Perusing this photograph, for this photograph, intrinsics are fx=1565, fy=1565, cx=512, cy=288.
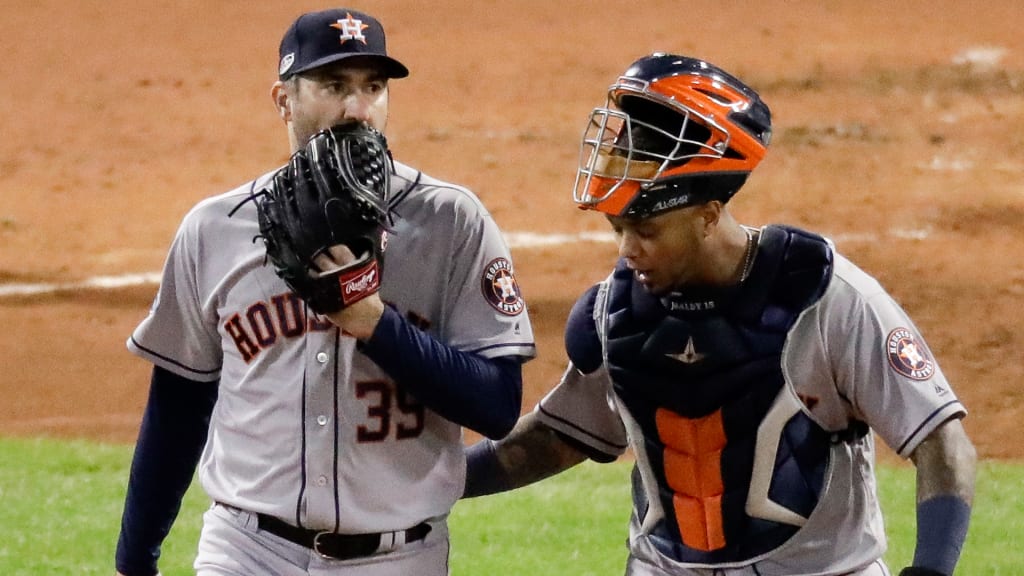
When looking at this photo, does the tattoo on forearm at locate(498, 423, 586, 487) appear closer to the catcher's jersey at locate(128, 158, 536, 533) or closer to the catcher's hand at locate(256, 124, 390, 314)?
the catcher's jersey at locate(128, 158, 536, 533)

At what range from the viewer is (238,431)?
10.2ft

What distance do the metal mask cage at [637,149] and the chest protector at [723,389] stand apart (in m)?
0.25

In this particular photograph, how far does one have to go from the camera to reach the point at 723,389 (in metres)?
3.00

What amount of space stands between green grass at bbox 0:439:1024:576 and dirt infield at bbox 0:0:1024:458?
701 millimetres

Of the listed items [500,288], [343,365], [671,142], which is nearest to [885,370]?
[671,142]

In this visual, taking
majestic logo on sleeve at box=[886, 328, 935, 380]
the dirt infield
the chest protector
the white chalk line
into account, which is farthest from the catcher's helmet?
the white chalk line

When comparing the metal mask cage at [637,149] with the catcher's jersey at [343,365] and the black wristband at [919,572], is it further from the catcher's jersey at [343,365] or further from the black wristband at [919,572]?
the black wristband at [919,572]

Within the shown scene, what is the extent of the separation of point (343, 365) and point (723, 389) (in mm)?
735

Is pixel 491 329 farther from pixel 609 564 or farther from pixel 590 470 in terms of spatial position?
pixel 590 470

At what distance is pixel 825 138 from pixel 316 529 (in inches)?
389

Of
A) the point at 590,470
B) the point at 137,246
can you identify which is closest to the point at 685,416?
the point at 590,470

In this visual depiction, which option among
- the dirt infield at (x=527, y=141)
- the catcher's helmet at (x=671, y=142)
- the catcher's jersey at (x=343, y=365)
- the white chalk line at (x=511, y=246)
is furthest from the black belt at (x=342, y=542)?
the white chalk line at (x=511, y=246)

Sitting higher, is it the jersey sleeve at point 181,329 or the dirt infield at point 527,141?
the jersey sleeve at point 181,329

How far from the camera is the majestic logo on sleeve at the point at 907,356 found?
290 centimetres
